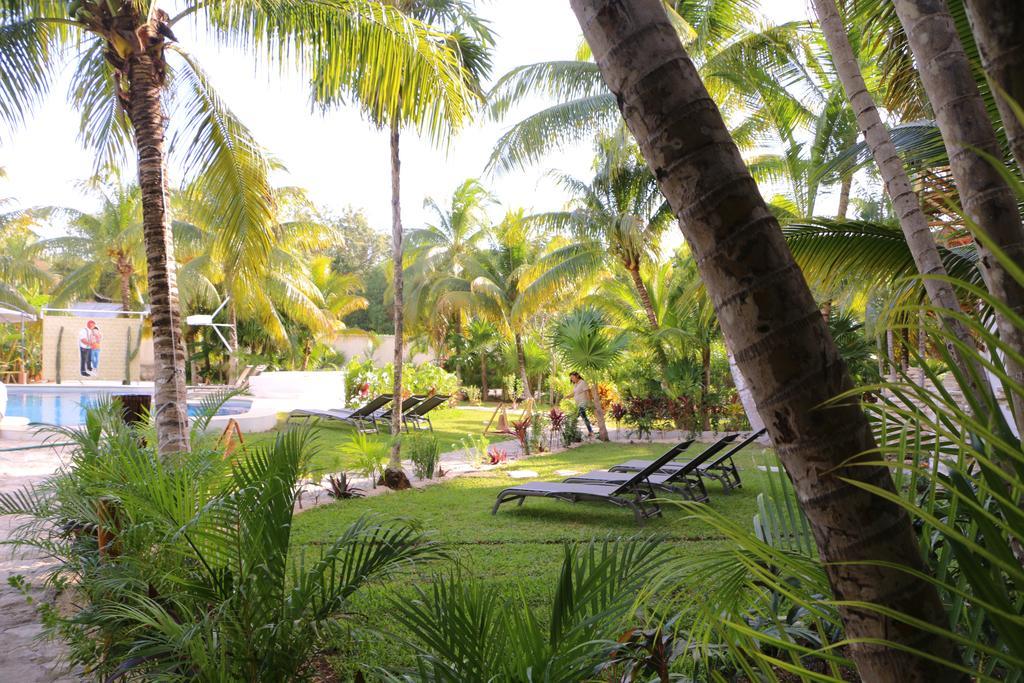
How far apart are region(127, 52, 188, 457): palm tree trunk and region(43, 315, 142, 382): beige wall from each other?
54.1 ft

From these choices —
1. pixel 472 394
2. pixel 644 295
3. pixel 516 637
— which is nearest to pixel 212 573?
pixel 516 637

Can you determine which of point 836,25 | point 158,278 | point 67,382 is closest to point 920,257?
point 836,25

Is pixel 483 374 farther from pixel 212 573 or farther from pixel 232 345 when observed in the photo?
pixel 212 573

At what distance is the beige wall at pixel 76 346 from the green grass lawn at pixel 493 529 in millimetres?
15190

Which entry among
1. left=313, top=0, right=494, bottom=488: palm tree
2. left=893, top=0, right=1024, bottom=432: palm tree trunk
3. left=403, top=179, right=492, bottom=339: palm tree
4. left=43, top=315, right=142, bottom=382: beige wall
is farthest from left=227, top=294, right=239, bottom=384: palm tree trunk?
left=893, top=0, right=1024, bottom=432: palm tree trunk

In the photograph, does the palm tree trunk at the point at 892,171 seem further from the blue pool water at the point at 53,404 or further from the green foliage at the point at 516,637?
the blue pool water at the point at 53,404

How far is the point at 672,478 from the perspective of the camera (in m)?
7.49

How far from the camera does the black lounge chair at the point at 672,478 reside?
7441mm

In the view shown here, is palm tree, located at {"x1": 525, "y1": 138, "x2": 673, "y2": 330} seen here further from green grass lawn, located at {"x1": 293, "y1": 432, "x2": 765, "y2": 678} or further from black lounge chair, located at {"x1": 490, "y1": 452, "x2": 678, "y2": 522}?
black lounge chair, located at {"x1": 490, "y1": 452, "x2": 678, "y2": 522}

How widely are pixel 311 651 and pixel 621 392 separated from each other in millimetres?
13085

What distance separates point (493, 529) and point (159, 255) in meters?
3.59

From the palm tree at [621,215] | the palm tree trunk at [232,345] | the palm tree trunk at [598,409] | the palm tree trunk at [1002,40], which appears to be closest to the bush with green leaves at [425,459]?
the palm tree trunk at [598,409]

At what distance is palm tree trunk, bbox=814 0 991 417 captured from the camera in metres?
3.39

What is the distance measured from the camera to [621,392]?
1577cm
